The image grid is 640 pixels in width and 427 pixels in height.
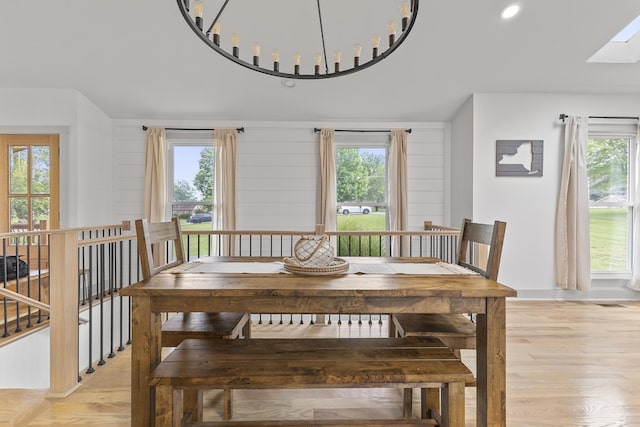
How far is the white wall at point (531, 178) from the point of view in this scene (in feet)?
13.5

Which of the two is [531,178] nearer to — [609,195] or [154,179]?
[609,195]

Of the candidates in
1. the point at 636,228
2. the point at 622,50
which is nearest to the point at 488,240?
the point at 622,50

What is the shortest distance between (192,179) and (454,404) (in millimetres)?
4284

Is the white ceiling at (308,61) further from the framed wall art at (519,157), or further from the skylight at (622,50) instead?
the framed wall art at (519,157)

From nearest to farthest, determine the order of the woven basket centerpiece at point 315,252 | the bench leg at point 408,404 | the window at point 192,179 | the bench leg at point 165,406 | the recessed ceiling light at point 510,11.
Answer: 1. the bench leg at point 165,406
2. the woven basket centerpiece at point 315,252
3. the bench leg at point 408,404
4. the recessed ceiling light at point 510,11
5. the window at point 192,179

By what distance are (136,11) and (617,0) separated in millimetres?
4240

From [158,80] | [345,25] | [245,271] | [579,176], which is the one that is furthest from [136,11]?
[579,176]

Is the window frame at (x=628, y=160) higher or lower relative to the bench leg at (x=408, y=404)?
higher

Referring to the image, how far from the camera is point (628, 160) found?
4.23 m

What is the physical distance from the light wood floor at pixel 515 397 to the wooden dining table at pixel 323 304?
59 centimetres

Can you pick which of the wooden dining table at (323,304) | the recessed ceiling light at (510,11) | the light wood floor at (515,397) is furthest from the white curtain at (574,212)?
the wooden dining table at (323,304)

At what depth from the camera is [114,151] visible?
4.58m

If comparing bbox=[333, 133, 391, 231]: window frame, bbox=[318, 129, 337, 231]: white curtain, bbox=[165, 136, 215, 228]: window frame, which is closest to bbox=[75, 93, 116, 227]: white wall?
bbox=[165, 136, 215, 228]: window frame

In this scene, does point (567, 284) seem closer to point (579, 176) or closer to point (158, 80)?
point (579, 176)
